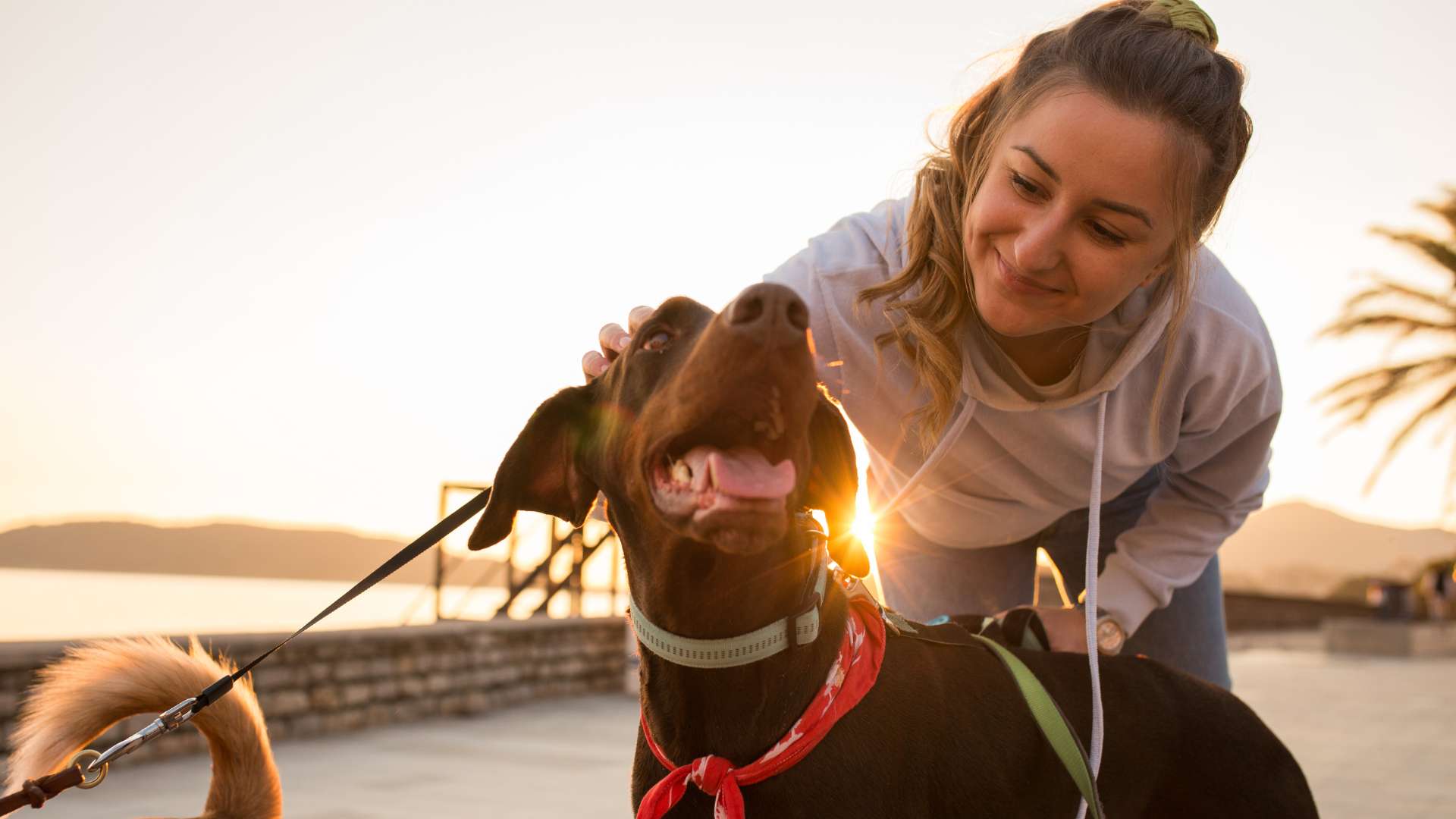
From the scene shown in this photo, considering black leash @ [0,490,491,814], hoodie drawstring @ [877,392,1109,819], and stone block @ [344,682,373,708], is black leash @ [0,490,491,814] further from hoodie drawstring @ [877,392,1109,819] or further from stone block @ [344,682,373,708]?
stone block @ [344,682,373,708]

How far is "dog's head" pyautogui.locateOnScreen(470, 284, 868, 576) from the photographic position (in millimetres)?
1833

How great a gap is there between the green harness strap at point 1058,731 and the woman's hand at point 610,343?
3.13 feet

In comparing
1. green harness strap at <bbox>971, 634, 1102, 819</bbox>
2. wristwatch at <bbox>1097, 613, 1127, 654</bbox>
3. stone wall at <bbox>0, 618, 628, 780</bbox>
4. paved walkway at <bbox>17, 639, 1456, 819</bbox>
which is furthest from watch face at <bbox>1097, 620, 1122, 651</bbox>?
stone wall at <bbox>0, 618, 628, 780</bbox>

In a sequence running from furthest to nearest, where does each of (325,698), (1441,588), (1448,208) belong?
(1441,588) < (1448,208) < (325,698)

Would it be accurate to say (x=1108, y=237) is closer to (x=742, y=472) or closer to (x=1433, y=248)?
(x=742, y=472)

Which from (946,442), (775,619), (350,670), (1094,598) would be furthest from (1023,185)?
(350,670)

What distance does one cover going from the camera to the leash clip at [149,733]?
2.12 metres

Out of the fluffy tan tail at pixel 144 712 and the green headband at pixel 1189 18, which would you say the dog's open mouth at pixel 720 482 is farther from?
the green headband at pixel 1189 18

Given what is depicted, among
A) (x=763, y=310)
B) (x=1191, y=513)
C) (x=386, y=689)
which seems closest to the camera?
(x=763, y=310)

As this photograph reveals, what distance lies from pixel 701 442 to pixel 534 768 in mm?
5925

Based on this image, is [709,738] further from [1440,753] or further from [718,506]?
[1440,753]

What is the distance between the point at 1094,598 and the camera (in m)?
2.50

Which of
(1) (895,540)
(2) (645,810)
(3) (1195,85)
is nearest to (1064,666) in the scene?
(1) (895,540)

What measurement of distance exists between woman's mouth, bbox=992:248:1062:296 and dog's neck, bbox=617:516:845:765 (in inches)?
27.9
